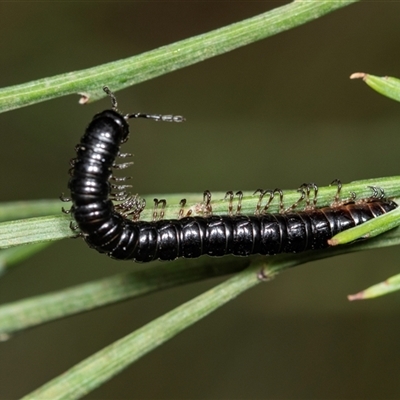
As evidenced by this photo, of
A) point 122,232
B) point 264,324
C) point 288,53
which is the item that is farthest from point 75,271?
point 122,232

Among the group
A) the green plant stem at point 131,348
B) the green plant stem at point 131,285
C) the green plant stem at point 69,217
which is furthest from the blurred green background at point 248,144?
the green plant stem at point 131,348

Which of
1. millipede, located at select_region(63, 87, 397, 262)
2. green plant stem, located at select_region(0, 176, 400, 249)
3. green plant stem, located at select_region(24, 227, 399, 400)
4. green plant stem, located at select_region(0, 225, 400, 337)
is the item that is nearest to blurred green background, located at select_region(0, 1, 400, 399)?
millipede, located at select_region(63, 87, 397, 262)

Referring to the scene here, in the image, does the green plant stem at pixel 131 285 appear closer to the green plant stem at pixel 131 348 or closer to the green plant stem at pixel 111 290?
the green plant stem at pixel 111 290

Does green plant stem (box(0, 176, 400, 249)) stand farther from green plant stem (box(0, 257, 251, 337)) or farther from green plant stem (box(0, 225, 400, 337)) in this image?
green plant stem (box(0, 257, 251, 337))

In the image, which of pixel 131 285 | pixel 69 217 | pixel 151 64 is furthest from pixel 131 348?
pixel 151 64

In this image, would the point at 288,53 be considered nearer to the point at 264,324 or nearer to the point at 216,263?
Result: the point at 264,324
